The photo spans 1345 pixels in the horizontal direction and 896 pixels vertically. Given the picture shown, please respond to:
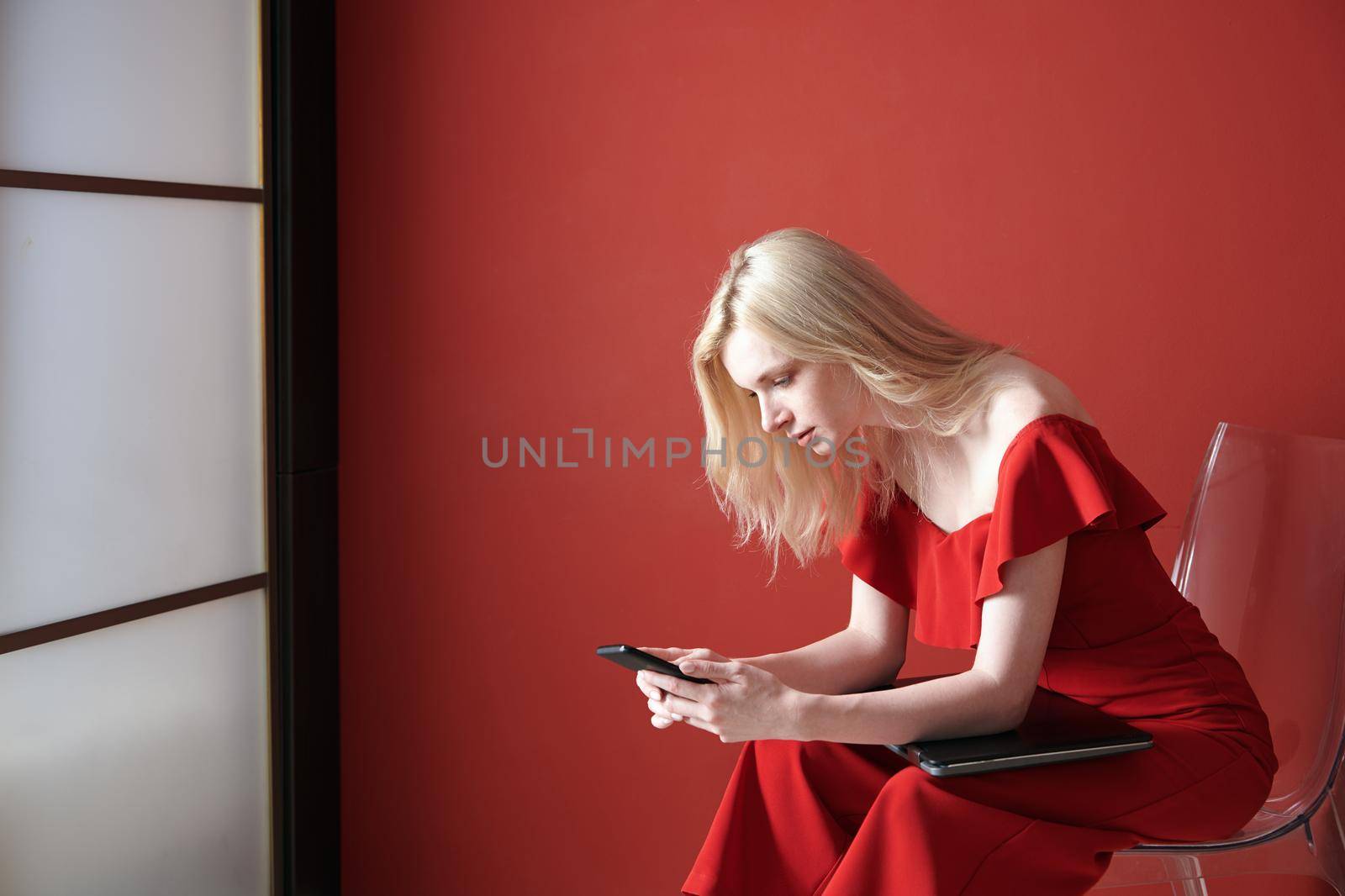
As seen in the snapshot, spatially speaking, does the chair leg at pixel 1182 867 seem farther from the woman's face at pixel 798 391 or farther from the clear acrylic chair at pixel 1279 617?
the woman's face at pixel 798 391

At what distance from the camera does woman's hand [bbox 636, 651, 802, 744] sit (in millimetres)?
1421

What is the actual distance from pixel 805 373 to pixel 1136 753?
0.65m

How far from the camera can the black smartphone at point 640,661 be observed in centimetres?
140

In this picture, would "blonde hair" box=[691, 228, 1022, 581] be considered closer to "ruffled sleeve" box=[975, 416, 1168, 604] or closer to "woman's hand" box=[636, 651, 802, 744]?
"ruffled sleeve" box=[975, 416, 1168, 604]

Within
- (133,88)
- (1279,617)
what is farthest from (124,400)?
(1279,617)

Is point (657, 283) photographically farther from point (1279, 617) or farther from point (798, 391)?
point (1279, 617)

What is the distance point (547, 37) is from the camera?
2414 mm

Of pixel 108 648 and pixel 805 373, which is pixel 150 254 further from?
pixel 805 373

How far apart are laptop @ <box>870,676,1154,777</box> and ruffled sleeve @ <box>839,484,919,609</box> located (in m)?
0.33

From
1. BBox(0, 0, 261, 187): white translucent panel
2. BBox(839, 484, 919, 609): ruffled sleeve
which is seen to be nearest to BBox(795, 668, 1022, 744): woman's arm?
BBox(839, 484, 919, 609): ruffled sleeve

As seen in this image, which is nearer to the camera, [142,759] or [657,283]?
[142,759]

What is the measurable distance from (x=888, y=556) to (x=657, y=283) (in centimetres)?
88

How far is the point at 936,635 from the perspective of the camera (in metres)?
1.68

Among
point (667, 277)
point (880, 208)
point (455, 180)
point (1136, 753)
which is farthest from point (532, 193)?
point (1136, 753)
